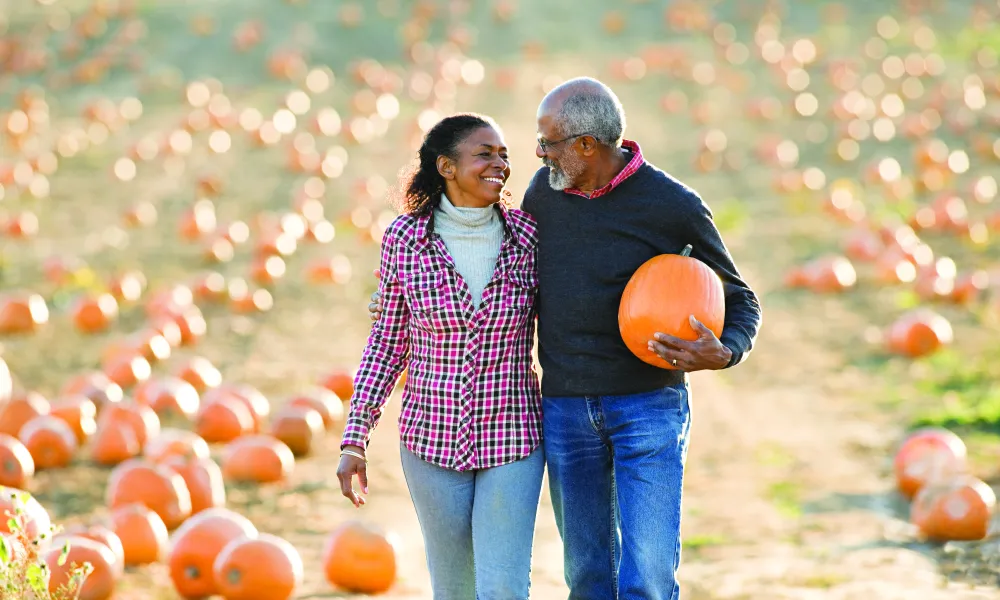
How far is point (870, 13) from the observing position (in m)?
25.6

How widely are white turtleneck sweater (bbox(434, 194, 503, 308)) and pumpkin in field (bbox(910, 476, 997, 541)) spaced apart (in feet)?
10.6

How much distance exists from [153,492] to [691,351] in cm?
366

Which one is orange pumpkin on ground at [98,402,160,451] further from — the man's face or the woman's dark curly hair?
the man's face

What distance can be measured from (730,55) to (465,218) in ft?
65.6

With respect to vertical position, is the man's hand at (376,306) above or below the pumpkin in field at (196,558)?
above

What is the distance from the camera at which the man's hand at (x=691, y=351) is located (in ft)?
12.4

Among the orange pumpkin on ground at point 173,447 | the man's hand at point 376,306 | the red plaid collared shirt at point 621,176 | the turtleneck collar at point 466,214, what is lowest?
the orange pumpkin on ground at point 173,447

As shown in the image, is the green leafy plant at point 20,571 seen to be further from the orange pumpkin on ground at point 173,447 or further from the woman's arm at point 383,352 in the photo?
the orange pumpkin on ground at point 173,447

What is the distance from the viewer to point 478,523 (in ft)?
12.5

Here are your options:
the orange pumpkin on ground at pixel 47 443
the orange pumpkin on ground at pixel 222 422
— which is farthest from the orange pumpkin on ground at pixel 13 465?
the orange pumpkin on ground at pixel 222 422

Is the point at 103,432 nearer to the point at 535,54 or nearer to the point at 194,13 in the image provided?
the point at 535,54

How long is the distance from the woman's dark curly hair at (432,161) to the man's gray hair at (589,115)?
248 mm

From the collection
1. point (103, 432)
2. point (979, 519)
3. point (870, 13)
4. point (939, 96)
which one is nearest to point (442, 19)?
point (870, 13)

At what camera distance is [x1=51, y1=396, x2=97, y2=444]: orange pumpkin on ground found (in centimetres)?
772
